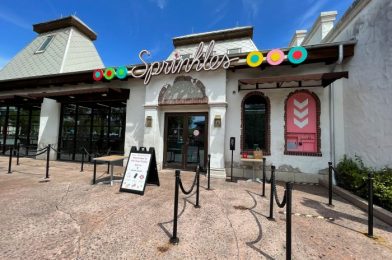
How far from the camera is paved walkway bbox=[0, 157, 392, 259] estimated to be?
267 centimetres

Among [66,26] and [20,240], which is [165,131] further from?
[66,26]

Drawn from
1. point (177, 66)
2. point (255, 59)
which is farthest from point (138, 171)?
point (255, 59)

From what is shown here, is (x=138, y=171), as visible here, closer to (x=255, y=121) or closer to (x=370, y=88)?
(x=255, y=121)

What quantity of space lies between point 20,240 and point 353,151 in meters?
8.33

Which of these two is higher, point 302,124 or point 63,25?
point 63,25

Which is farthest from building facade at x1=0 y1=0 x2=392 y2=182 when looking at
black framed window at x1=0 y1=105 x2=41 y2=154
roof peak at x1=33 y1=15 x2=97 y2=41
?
roof peak at x1=33 y1=15 x2=97 y2=41

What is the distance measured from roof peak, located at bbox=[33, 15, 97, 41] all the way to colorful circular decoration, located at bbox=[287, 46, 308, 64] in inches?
622

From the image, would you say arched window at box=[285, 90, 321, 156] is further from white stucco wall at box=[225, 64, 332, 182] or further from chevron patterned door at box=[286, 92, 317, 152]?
white stucco wall at box=[225, 64, 332, 182]

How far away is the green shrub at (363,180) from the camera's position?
410 cm

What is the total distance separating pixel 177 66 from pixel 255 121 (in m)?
3.82

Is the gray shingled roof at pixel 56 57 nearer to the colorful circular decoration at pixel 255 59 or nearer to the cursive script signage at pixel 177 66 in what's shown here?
the cursive script signage at pixel 177 66

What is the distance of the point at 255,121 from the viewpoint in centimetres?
762

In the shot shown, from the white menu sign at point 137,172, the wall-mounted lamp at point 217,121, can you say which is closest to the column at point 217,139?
the wall-mounted lamp at point 217,121

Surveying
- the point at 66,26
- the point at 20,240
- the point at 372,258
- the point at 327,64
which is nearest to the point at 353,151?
the point at 327,64
